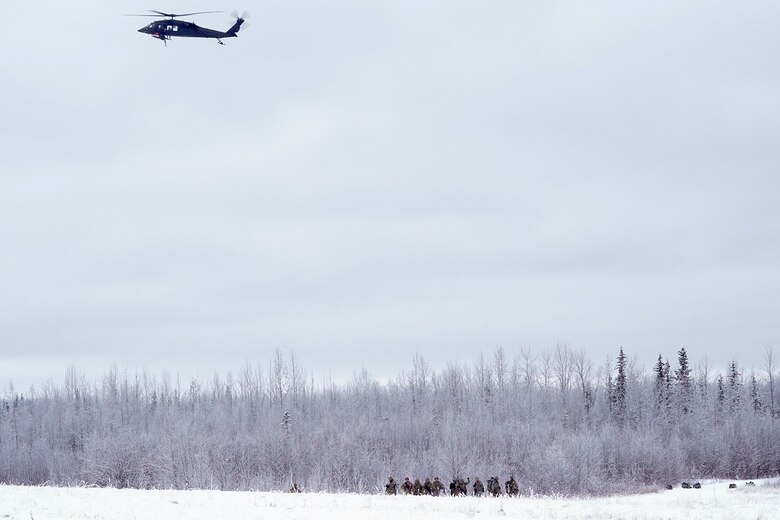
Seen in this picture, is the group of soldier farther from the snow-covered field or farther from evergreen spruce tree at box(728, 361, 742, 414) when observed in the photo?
evergreen spruce tree at box(728, 361, 742, 414)

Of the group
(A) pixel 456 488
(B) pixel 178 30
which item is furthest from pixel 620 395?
(B) pixel 178 30

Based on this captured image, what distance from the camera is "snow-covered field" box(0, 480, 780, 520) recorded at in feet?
69.5

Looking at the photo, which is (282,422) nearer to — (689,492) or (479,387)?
(479,387)

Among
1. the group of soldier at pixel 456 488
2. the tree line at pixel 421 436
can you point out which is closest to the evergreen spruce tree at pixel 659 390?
the tree line at pixel 421 436

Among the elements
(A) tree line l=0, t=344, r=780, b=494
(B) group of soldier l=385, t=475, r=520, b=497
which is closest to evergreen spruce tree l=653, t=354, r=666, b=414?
(A) tree line l=0, t=344, r=780, b=494

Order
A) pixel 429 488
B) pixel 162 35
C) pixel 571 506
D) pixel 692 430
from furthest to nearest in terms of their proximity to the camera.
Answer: pixel 692 430 → pixel 162 35 → pixel 429 488 → pixel 571 506

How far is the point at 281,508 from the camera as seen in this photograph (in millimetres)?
23625

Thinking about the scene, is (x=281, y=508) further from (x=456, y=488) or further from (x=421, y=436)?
(x=421, y=436)

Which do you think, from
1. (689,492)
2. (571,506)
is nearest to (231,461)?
(689,492)

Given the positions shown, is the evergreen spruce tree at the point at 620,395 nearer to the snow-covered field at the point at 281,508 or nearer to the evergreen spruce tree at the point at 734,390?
the evergreen spruce tree at the point at 734,390

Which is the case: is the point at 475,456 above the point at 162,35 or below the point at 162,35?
below

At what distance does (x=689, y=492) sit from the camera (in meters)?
48.8

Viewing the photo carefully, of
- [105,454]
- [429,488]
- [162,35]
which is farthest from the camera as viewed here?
[105,454]

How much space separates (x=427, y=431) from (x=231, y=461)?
23.5 meters
